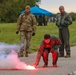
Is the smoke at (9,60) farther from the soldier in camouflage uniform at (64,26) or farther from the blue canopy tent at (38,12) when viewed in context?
the blue canopy tent at (38,12)

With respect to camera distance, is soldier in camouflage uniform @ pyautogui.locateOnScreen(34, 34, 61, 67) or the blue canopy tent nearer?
soldier in camouflage uniform @ pyautogui.locateOnScreen(34, 34, 61, 67)

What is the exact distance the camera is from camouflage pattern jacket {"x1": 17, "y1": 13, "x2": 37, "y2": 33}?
17.6 meters

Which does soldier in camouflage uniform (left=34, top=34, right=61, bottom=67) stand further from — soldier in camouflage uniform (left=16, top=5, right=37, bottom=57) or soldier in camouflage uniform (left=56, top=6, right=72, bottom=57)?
soldier in camouflage uniform (left=16, top=5, right=37, bottom=57)

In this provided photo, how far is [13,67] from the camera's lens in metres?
12.9

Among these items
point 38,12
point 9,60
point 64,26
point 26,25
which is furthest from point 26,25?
point 38,12

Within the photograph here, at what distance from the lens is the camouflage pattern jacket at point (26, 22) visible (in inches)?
693

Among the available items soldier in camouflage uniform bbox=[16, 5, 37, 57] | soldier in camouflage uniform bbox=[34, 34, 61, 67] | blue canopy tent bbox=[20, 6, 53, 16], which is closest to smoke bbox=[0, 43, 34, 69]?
soldier in camouflage uniform bbox=[34, 34, 61, 67]

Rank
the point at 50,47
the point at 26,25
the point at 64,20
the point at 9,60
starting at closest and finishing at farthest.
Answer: the point at 9,60 → the point at 50,47 → the point at 64,20 → the point at 26,25

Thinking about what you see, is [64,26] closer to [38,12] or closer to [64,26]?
[64,26]

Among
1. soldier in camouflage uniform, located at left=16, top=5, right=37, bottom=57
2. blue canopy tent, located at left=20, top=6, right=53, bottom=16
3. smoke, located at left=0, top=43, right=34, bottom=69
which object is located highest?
soldier in camouflage uniform, located at left=16, top=5, right=37, bottom=57

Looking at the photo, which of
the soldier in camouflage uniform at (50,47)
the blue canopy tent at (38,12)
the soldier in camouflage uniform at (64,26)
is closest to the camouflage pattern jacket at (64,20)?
the soldier in camouflage uniform at (64,26)

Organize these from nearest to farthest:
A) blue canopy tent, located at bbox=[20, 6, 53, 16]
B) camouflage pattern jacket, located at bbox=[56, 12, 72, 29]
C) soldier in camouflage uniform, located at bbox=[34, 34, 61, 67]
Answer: soldier in camouflage uniform, located at bbox=[34, 34, 61, 67] → camouflage pattern jacket, located at bbox=[56, 12, 72, 29] → blue canopy tent, located at bbox=[20, 6, 53, 16]

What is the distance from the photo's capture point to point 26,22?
17672 mm

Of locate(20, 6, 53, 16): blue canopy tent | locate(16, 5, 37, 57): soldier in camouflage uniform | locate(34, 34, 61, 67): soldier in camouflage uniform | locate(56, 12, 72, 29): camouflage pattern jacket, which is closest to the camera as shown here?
locate(34, 34, 61, 67): soldier in camouflage uniform
